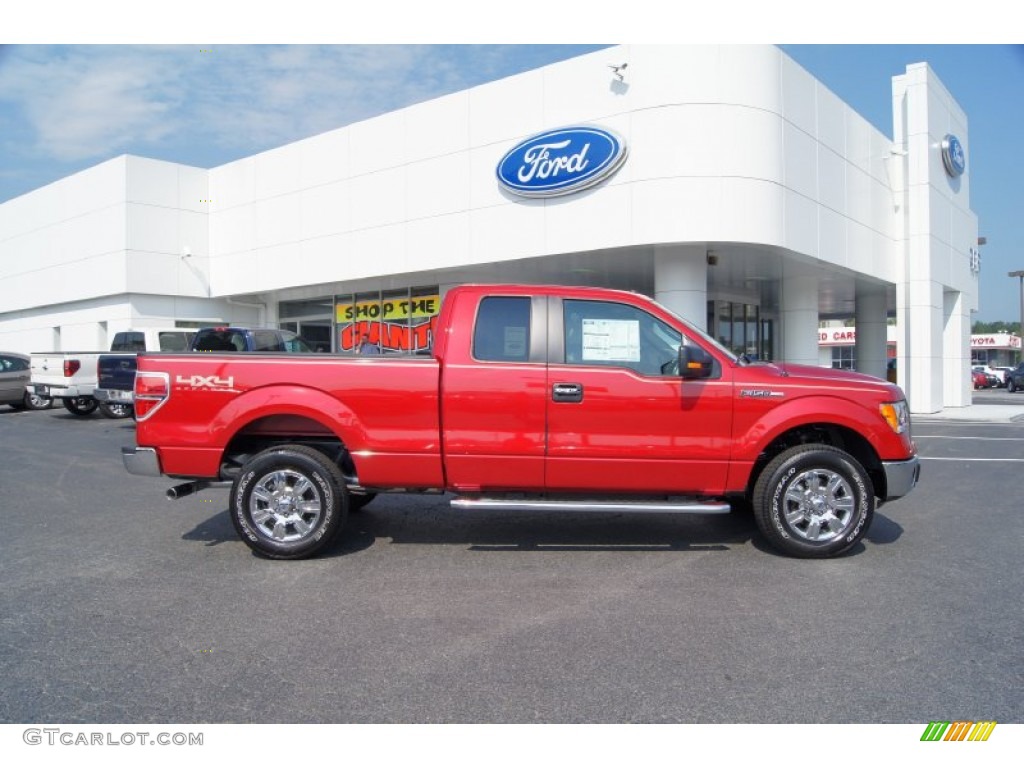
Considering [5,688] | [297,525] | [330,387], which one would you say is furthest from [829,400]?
[5,688]

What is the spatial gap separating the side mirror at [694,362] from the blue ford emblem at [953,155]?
19.8 metres

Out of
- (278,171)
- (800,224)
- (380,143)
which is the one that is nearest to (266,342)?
(380,143)

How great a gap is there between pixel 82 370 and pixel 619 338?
1565 cm

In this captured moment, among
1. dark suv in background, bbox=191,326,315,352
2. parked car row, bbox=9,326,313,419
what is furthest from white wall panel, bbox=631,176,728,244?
dark suv in background, bbox=191,326,315,352

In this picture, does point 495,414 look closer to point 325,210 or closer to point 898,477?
point 898,477

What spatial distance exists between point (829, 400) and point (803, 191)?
12.2 meters

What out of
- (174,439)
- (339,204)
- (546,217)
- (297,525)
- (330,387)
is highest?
(339,204)

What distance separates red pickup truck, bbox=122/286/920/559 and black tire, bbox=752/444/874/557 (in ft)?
0.03

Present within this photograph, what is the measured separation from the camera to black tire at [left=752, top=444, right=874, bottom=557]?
5.47 m

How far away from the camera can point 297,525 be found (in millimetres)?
5598

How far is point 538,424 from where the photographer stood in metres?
5.46

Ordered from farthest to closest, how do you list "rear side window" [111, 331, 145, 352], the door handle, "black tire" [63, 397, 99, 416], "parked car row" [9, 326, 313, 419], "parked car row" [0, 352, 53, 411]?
"parked car row" [0, 352, 53, 411], "rear side window" [111, 331, 145, 352], "black tire" [63, 397, 99, 416], "parked car row" [9, 326, 313, 419], the door handle

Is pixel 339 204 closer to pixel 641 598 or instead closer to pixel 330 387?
pixel 330 387

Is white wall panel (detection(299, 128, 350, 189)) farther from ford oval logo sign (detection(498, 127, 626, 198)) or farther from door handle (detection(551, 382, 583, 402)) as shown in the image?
door handle (detection(551, 382, 583, 402))
